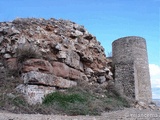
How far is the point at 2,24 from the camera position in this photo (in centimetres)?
1077

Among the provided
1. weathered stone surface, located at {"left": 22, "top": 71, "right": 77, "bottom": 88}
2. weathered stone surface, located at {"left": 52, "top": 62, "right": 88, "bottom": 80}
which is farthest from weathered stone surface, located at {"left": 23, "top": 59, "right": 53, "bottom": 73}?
weathered stone surface, located at {"left": 52, "top": 62, "right": 88, "bottom": 80}

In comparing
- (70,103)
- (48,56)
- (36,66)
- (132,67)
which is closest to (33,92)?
(36,66)

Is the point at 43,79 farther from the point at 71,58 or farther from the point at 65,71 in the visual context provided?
the point at 71,58

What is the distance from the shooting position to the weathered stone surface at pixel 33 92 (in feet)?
24.0

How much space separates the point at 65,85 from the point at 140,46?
926cm

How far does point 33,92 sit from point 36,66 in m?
1.18

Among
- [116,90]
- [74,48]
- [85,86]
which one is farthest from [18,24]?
[116,90]

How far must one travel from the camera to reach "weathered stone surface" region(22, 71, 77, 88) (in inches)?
305

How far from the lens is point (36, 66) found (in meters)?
A: 8.21

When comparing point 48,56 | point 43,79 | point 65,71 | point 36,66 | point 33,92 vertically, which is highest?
point 48,56

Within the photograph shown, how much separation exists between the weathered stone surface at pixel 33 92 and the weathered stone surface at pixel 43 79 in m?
0.20

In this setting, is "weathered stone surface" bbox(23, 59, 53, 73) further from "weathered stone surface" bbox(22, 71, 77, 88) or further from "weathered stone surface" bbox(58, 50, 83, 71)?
"weathered stone surface" bbox(58, 50, 83, 71)

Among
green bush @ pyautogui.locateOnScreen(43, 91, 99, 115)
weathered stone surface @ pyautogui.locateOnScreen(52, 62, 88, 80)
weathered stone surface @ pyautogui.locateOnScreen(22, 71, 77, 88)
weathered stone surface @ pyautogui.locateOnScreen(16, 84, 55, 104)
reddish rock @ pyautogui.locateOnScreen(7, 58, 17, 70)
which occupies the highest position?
reddish rock @ pyautogui.locateOnScreen(7, 58, 17, 70)

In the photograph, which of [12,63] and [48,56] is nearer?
[12,63]
